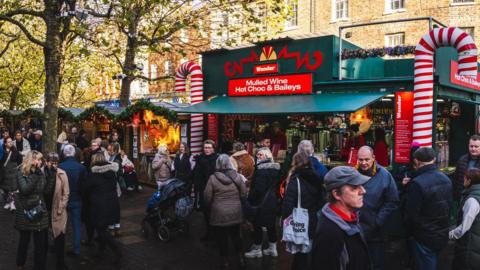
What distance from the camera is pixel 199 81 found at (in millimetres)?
13438

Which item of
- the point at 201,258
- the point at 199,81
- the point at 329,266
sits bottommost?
the point at 201,258

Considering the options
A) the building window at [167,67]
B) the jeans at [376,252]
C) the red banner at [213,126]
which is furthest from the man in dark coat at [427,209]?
the building window at [167,67]

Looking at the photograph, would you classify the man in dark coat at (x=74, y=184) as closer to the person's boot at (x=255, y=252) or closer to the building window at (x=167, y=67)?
the person's boot at (x=255, y=252)

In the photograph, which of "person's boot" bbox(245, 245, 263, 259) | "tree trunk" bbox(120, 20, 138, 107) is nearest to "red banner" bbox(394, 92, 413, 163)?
"person's boot" bbox(245, 245, 263, 259)

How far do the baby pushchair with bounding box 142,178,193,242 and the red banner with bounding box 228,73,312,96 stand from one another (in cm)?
446

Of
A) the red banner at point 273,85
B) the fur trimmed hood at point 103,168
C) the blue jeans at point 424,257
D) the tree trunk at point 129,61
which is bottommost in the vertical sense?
the blue jeans at point 424,257

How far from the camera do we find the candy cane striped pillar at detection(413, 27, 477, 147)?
8.07 metres

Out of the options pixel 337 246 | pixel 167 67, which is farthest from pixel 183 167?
pixel 167 67

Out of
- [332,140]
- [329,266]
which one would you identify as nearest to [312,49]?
A: [332,140]

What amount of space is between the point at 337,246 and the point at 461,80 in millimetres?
8827

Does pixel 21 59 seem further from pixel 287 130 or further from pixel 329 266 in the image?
pixel 329 266

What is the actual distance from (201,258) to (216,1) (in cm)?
1378

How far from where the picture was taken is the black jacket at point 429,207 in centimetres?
489

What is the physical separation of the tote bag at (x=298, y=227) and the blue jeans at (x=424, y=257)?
49.5 inches
